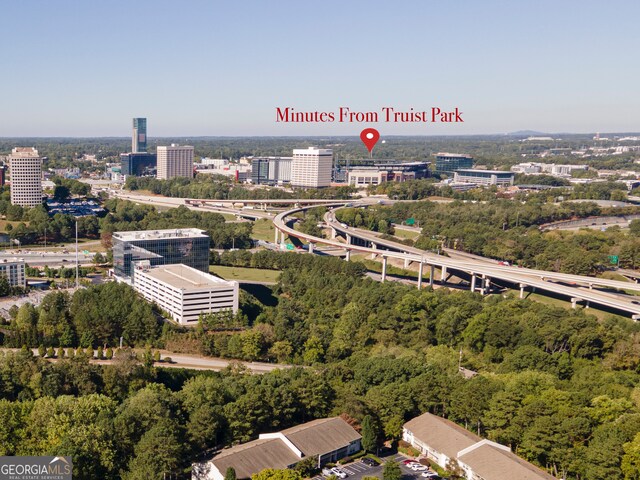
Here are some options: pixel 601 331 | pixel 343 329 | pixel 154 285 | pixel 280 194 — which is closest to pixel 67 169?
pixel 280 194

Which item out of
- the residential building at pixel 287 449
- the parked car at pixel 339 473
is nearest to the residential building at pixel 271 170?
the residential building at pixel 287 449

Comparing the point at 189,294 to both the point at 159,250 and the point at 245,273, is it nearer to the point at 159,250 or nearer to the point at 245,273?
the point at 159,250

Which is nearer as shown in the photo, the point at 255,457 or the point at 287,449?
the point at 255,457

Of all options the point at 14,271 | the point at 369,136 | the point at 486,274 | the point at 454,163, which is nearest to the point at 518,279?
the point at 486,274

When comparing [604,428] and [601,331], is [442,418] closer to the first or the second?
[604,428]

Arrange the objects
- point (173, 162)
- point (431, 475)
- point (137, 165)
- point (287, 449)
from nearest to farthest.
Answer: point (431, 475), point (287, 449), point (173, 162), point (137, 165)

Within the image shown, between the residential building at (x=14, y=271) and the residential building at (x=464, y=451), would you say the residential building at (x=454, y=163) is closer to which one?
the residential building at (x=14, y=271)
